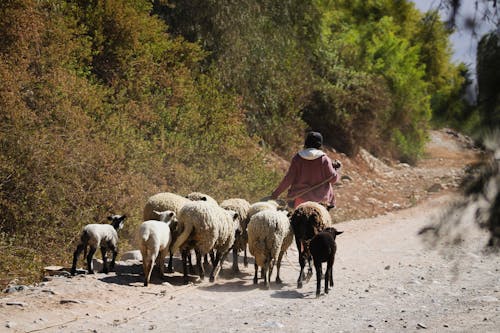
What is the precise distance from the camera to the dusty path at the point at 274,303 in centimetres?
725

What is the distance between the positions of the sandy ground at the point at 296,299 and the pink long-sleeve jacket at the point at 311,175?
1.20 m

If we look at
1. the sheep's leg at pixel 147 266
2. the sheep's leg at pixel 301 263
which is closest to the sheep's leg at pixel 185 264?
the sheep's leg at pixel 147 266

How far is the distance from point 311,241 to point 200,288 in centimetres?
169

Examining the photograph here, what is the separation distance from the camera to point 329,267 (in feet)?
29.8

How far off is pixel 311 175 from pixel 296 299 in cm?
319

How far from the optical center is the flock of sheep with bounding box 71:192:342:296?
9023 mm

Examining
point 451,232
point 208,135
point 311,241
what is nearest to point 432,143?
point 208,135

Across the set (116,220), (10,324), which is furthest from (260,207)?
(10,324)

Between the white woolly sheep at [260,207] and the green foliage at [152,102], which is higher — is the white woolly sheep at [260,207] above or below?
below

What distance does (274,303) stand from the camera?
8.49 m

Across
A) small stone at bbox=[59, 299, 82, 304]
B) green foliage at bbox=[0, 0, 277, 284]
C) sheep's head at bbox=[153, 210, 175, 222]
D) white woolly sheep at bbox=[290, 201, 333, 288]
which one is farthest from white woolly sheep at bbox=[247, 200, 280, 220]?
small stone at bbox=[59, 299, 82, 304]

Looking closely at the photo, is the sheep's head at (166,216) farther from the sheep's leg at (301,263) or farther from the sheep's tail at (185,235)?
the sheep's leg at (301,263)

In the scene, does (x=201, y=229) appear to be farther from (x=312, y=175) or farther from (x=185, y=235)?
(x=312, y=175)

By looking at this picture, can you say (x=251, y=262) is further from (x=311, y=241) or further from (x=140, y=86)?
(x=140, y=86)
